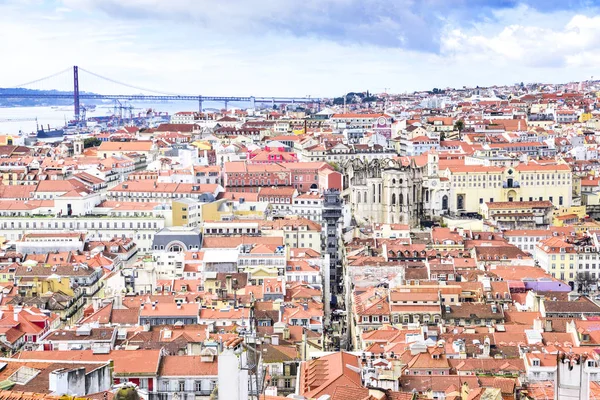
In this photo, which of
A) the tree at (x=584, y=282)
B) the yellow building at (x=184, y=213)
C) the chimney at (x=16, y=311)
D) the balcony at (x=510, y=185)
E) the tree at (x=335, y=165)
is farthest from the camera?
the tree at (x=335, y=165)

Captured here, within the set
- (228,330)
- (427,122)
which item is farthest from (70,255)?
(427,122)

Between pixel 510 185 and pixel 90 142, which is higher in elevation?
pixel 90 142

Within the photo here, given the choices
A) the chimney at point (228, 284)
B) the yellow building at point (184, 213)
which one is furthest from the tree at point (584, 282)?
the yellow building at point (184, 213)

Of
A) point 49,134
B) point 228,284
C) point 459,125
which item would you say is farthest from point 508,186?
point 49,134

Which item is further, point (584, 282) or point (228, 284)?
point (584, 282)

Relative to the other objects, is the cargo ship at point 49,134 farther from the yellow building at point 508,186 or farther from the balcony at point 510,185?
the balcony at point 510,185

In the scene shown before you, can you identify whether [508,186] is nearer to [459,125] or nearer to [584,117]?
[459,125]

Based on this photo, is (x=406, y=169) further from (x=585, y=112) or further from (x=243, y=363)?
(x=585, y=112)

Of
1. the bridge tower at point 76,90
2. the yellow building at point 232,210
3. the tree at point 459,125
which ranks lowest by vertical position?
the yellow building at point 232,210
